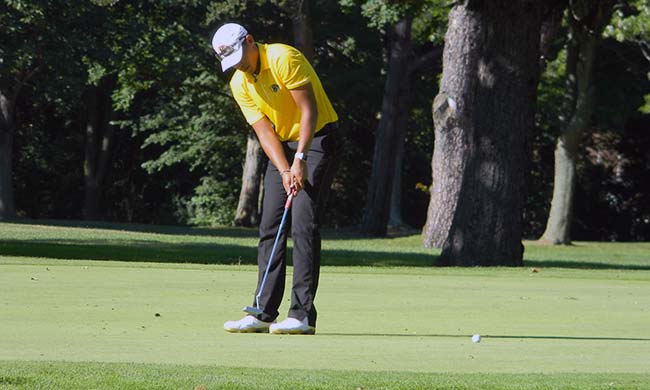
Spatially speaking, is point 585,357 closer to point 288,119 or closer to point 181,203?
point 288,119

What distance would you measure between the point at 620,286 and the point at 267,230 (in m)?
5.70

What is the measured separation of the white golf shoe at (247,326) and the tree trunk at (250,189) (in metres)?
→ 34.0

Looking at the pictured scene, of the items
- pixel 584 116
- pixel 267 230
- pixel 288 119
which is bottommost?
pixel 267 230

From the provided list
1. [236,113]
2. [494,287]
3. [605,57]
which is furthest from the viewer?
[236,113]

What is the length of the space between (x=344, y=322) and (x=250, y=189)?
3397cm

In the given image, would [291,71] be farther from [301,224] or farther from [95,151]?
[95,151]

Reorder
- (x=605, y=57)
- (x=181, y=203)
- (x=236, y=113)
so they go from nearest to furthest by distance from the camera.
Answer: (x=605, y=57) < (x=236, y=113) < (x=181, y=203)

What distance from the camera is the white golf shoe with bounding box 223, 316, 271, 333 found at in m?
8.16

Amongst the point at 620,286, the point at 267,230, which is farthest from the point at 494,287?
the point at 267,230

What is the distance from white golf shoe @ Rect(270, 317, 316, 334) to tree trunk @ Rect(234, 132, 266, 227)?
34.1m

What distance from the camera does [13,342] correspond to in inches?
280

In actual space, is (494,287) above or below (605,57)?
below

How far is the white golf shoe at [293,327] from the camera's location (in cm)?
824

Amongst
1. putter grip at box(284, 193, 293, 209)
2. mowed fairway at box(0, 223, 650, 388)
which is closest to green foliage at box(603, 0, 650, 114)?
mowed fairway at box(0, 223, 650, 388)
